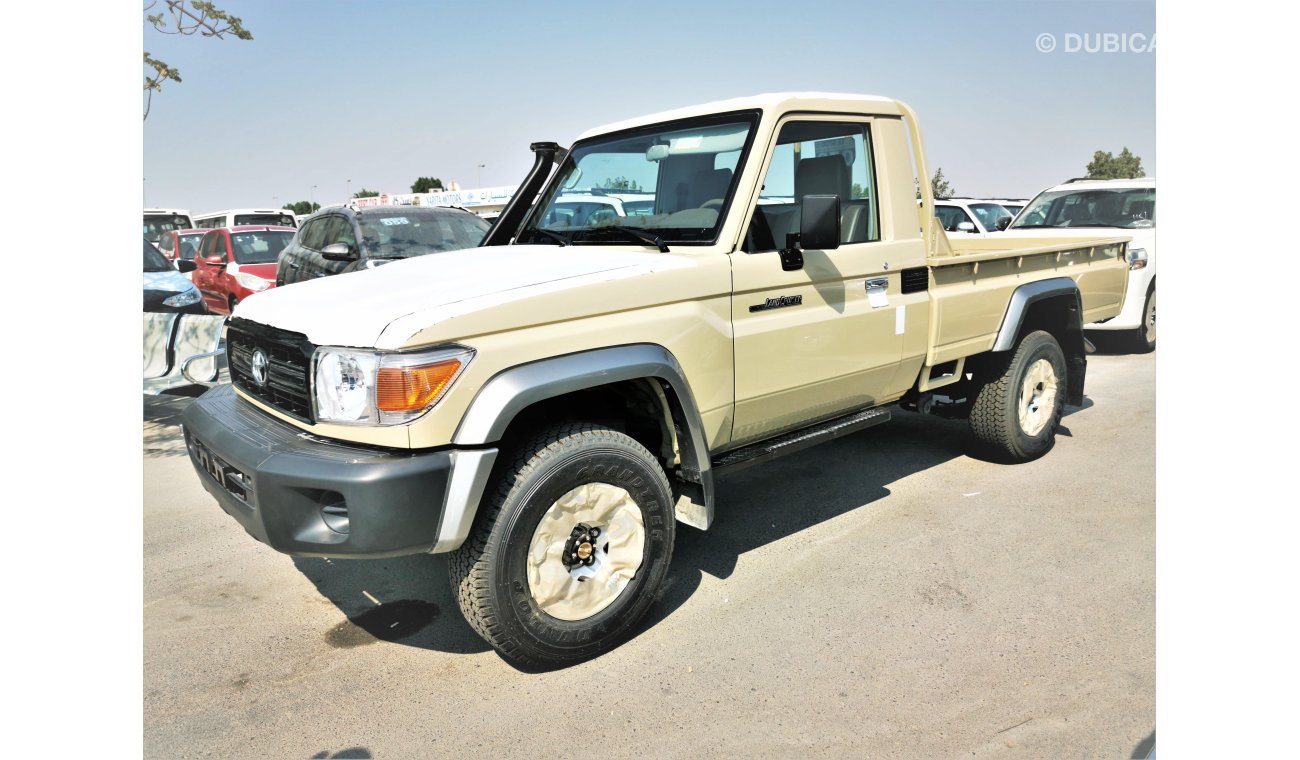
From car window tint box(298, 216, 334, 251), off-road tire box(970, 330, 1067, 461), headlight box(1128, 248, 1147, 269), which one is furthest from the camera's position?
car window tint box(298, 216, 334, 251)

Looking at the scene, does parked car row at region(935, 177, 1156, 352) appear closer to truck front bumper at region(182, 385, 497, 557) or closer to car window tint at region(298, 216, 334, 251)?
car window tint at region(298, 216, 334, 251)

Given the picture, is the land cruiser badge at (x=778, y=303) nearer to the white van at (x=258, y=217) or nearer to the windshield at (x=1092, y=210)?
the windshield at (x=1092, y=210)

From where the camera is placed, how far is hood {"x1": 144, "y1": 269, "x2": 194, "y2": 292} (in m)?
9.05

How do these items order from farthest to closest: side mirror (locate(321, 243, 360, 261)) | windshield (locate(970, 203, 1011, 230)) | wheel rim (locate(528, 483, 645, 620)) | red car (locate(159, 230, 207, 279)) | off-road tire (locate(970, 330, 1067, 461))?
red car (locate(159, 230, 207, 279)), windshield (locate(970, 203, 1011, 230)), side mirror (locate(321, 243, 360, 261)), off-road tire (locate(970, 330, 1067, 461)), wheel rim (locate(528, 483, 645, 620))

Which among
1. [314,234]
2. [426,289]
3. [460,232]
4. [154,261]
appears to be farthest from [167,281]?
[426,289]

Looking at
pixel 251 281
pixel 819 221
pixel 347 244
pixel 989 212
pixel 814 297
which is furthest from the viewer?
pixel 989 212

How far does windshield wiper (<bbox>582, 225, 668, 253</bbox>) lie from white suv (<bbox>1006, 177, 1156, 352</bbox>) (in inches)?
254

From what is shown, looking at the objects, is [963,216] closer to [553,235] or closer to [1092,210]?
[1092,210]

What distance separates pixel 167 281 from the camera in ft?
30.1

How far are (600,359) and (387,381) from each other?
2.46ft

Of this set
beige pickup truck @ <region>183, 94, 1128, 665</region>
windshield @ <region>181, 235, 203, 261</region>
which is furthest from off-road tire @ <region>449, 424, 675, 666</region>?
windshield @ <region>181, 235, 203, 261</region>

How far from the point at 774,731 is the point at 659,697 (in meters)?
0.43

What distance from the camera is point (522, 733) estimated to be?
2.73 m
